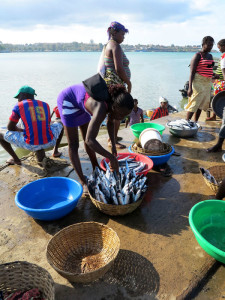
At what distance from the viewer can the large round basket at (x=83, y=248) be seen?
6.89ft

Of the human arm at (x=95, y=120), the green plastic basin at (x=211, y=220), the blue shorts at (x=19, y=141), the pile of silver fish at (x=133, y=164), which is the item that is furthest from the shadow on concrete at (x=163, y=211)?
the blue shorts at (x=19, y=141)

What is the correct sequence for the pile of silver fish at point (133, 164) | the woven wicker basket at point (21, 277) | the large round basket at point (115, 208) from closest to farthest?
the woven wicker basket at point (21, 277), the large round basket at point (115, 208), the pile of silver fish at point (133, 164)

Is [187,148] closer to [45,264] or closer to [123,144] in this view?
[123,144]

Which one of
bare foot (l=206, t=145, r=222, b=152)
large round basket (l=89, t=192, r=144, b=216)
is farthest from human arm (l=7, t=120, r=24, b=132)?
bare foot (l=206, t=145, r=222, b=152)

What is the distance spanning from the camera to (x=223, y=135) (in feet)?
13.9

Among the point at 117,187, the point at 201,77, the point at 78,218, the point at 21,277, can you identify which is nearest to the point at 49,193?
the point at 78,218

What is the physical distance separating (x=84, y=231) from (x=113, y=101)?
1.48m

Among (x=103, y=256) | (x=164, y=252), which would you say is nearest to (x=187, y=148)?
(x=164, y=252)

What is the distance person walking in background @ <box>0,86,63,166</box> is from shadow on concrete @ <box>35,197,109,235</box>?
1486 millimetres

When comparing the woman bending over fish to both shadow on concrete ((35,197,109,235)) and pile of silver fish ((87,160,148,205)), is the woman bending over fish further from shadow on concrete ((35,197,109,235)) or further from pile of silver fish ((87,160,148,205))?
shadow on concrete ((35,197,109,235))

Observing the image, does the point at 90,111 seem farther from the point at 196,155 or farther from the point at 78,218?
the point at 196,155

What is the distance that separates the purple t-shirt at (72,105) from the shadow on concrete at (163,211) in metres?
1.43

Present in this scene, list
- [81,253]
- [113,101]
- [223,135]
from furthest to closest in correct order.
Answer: [223,135] < [113,101] < [81,253]

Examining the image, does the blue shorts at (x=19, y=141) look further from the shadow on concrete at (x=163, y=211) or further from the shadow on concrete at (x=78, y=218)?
the shadow on concrete at (x=163, y=211)
